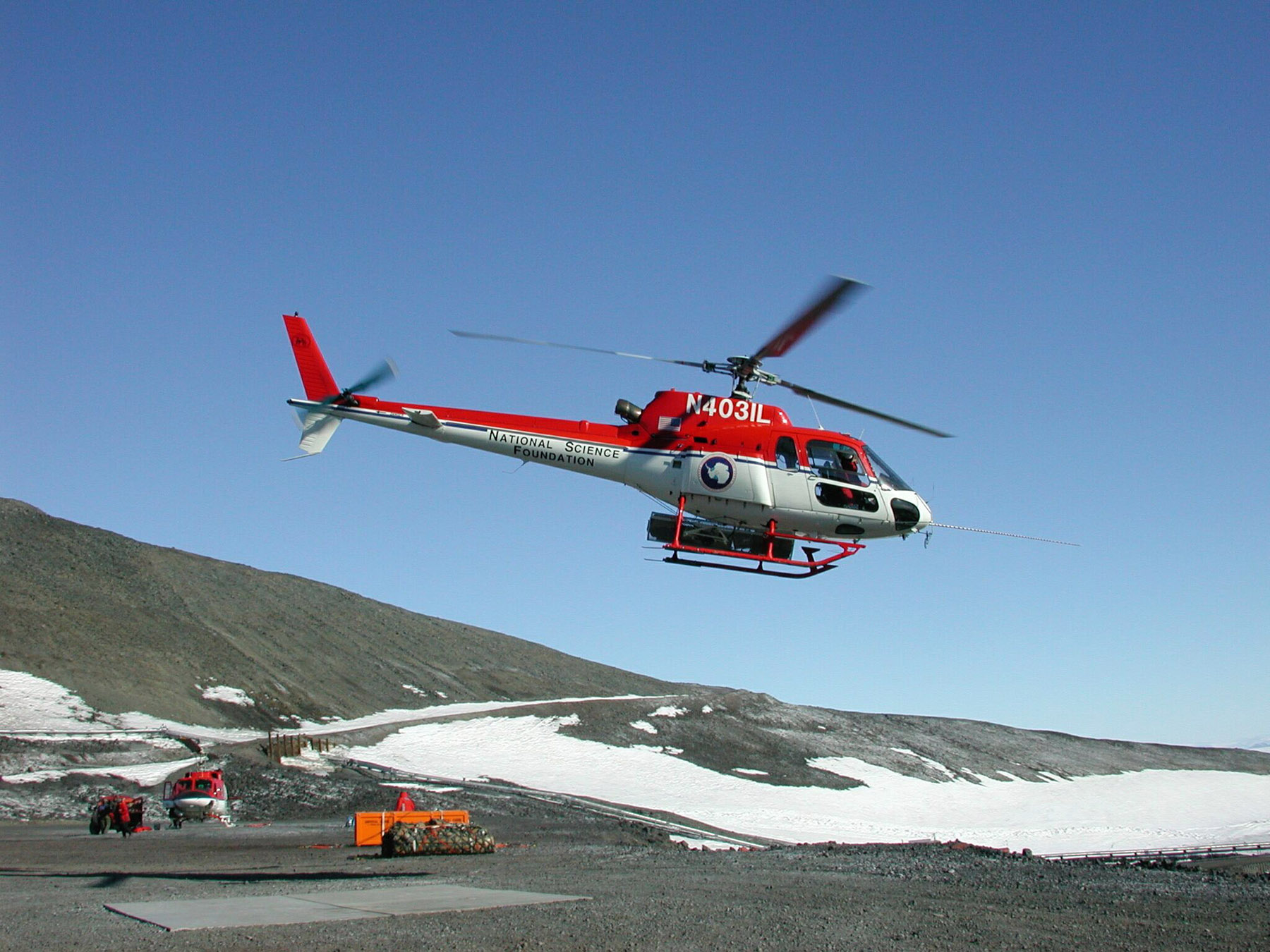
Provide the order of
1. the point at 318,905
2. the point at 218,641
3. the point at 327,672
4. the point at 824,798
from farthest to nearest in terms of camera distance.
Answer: the point at 327,672
the point at 218,641
the point at 824,798
the point at 318,905

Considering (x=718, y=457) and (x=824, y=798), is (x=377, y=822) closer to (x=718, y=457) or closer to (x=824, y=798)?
(x=718, y=457)

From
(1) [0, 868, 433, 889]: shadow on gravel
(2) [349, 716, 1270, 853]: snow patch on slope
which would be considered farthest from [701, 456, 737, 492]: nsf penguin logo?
(2) [349, 716, 1270, 853]: snow patch on slope

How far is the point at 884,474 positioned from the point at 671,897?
578 inches

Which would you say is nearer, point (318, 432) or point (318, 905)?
point (318, 905)

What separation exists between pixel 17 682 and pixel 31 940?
46.0 metres

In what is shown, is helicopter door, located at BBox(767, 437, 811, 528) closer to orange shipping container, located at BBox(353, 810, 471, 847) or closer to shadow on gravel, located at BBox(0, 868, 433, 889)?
orange shipping container, located at BBox(353, 810, 471, 847)

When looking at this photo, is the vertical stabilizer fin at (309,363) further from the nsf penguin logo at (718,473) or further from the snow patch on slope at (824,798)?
the snow patch on slope at (824,798)

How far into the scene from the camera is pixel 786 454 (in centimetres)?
2642

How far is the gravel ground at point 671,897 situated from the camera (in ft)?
37.6

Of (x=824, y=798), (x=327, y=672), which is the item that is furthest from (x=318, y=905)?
(x=327, y=672)

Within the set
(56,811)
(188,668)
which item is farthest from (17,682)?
(56,811)

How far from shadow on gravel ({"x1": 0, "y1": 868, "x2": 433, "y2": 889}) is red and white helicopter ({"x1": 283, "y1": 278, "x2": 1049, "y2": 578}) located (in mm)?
10137

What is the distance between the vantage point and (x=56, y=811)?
34.8m

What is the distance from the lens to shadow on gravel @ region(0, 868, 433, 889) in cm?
1758
